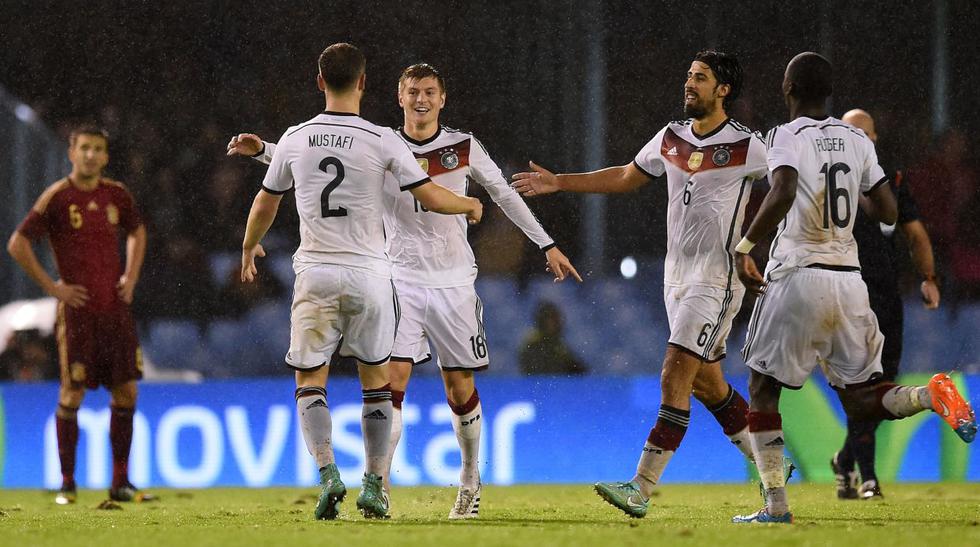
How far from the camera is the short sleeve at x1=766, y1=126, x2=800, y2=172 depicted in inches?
192

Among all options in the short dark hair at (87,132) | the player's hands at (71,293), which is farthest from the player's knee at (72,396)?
the short dark hair at (87,132)

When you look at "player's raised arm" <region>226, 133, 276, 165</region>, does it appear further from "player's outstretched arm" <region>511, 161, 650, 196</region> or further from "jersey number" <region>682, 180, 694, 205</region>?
"jersey number" <region>682, 180, 694, 205</region>

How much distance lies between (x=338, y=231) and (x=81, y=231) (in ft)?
9.46

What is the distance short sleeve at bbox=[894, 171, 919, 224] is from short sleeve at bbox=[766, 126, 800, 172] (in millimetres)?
1724

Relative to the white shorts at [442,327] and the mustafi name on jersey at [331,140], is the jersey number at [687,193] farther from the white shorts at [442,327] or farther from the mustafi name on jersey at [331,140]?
the mustafi name on jersey at [331,140]

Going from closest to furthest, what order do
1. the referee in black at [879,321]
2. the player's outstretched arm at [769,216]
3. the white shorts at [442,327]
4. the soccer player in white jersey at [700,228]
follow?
the player's outstretched arm at [769,216] < the soccer player in white jersey at [700,228] < the white shorts at [442,327] < the referee in black at [879,321]

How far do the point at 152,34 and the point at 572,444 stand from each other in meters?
4.64

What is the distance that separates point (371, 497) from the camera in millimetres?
5164

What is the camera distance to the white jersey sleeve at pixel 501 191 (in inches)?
229

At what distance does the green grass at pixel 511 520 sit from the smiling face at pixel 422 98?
5.27 feet

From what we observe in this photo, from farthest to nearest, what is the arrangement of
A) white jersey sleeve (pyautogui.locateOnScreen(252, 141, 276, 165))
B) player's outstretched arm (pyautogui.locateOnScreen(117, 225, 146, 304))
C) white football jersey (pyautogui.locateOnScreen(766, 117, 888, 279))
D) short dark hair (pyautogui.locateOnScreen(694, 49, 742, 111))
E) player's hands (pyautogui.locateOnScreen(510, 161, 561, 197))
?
player's outstretched arm (pyautogui.locateOnScreen(117, 225, 146, 304))
player's hands (pyautogui.locateOnScreen(510, 161, 561, 197))
white jersey sleeve (pyautogui.locateOnScreen(252, 141, 276, 165))
short dark hair (pyautogui.locateOnScreen(694, 49, 742, 111))
white football jersey (pyautogui.locateOnScreen(766, 117, 888, 279))

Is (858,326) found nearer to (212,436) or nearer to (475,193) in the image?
(212,436)

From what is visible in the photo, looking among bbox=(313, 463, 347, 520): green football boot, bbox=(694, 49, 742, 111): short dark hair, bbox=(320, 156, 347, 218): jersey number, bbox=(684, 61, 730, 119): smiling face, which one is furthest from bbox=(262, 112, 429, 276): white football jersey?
bbox=(694, 49, 742, 111): short dark hair

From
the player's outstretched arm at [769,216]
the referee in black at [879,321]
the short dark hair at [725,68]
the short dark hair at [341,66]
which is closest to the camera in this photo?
the player's outstretched arm at [769,216]
